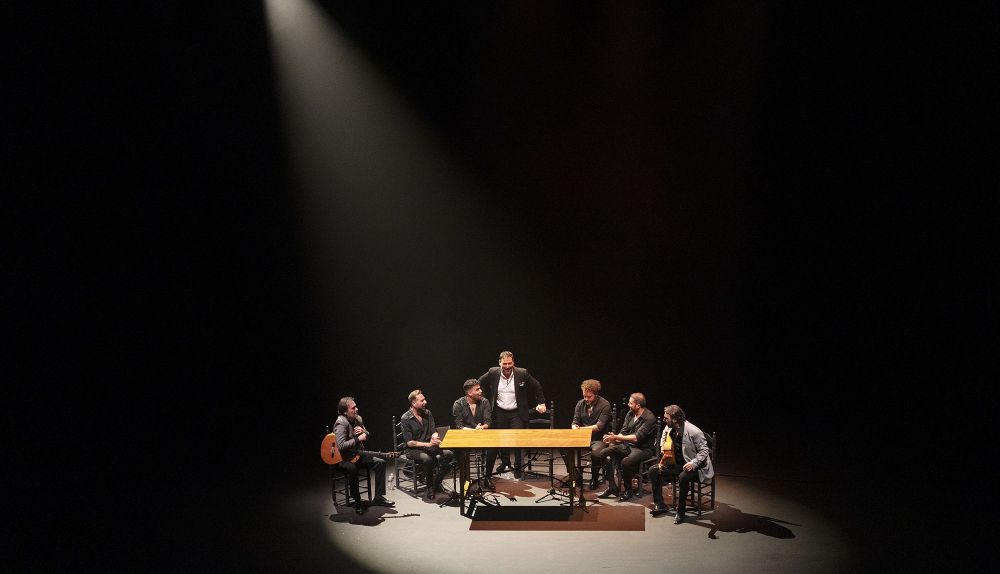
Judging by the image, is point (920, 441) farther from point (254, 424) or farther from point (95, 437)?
point (95, 437)

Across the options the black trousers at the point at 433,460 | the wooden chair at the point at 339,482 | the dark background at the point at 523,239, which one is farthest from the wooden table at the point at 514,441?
the dark background at the point at 523,239

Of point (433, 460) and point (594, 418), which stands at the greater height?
point (594, 418)

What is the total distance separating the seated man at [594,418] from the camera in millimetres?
8359

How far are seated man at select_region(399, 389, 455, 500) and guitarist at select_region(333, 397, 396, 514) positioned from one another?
0.38 meters

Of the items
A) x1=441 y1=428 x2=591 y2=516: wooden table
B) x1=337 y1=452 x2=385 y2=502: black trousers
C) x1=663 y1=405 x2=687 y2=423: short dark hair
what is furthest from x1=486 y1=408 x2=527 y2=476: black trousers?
x1=663 y1=405 x2=687 y2=423: short dark hair

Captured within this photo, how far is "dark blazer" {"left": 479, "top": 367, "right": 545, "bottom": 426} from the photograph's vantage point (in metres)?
9.09

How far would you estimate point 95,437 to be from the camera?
31.7 feet

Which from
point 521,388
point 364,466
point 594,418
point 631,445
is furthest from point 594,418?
point 364,466

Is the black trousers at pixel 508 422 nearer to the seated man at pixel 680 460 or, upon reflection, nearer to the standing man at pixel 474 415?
the standing man at pixel 474 415

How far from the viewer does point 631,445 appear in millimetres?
8133

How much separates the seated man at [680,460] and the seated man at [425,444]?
201 centimetres

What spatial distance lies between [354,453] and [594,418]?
2383mm

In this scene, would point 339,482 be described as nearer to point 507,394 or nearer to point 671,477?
point 507,394

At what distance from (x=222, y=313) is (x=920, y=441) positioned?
26.5ft
